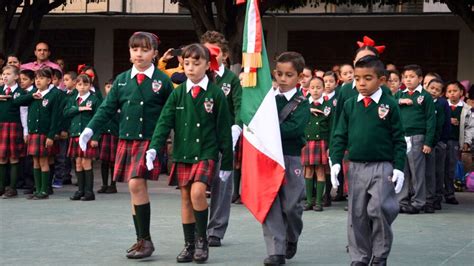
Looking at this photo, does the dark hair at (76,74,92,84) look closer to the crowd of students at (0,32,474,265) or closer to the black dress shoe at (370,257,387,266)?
the crowd of students at (0,32,474,265)

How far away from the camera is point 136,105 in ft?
28.8

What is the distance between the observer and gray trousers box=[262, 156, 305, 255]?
830 centimetres

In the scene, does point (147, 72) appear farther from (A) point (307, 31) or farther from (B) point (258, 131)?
(A) point (307, 31)

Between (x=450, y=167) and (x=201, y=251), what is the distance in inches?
265

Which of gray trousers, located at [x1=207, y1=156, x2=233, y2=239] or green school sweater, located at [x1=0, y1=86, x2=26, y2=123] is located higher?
green school sweater, located at [x1=0, y1=86, x2=26, y2=123]

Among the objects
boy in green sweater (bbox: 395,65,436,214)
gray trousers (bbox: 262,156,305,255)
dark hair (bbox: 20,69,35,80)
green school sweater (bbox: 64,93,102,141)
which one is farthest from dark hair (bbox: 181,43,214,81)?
dark hair (bbox: 20,69,35,80)

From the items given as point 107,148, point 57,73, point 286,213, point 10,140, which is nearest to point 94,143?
point 107,148

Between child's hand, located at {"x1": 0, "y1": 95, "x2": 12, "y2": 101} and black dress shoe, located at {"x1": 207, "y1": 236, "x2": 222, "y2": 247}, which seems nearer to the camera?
black dress shoe, located at {"x1": 207, "y1": 236, "x2": 222, "y2": 247}

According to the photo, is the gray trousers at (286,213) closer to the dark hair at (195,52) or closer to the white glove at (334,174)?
the white glove at (334,174)

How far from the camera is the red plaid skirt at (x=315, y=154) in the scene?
508 inches

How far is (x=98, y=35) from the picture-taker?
2209cm

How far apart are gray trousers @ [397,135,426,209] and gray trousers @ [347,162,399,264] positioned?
176 inches

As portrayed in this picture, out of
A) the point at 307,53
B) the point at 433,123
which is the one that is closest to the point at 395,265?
the point at 433,123

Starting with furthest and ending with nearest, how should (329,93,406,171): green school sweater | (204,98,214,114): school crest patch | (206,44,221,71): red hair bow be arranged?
(206,44,221,71): red hair bow < (204,98,214,114): school crest patch < (329,93,406,171): green school sweater
